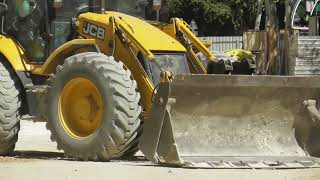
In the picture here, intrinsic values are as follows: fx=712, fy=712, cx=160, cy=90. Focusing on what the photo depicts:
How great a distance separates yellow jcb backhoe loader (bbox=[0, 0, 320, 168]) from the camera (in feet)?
27.9

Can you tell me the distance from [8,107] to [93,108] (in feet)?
5.13

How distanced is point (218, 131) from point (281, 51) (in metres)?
16.4

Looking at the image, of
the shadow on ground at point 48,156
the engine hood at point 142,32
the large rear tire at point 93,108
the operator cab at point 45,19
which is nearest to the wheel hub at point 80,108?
the large rear tire at point 93,108

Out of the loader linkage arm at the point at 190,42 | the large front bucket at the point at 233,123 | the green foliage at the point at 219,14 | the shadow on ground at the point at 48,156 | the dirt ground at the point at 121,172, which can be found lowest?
the green foliage at the point at 219,14

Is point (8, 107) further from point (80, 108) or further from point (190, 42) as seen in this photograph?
point (190, 42)

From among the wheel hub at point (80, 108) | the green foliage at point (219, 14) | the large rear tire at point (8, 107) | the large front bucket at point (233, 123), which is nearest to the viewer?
the large front bucket at point (233, 123)

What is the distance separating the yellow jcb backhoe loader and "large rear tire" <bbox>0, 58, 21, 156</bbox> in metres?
0.01

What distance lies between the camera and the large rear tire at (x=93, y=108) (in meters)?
8.54

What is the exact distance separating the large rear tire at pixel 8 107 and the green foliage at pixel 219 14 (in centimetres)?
4194

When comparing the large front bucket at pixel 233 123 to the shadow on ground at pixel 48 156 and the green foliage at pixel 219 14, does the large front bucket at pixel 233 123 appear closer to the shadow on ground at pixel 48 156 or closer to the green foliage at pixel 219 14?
the shadow on ground at pixel 48 156

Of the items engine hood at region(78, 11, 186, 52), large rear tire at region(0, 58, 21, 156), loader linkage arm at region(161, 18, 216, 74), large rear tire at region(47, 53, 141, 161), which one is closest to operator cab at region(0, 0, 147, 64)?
engine hood at region(78, 11, 186, 52)

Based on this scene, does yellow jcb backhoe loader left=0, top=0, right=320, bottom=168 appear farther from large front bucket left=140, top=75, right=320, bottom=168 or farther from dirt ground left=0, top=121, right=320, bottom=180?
dirt ground left=0, top=121, right=320, bottom=180

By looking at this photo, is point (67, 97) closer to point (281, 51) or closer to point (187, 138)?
point (187, 138)

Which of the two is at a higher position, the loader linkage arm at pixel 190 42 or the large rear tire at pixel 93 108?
the loader linkage arm at pixel 190 42
